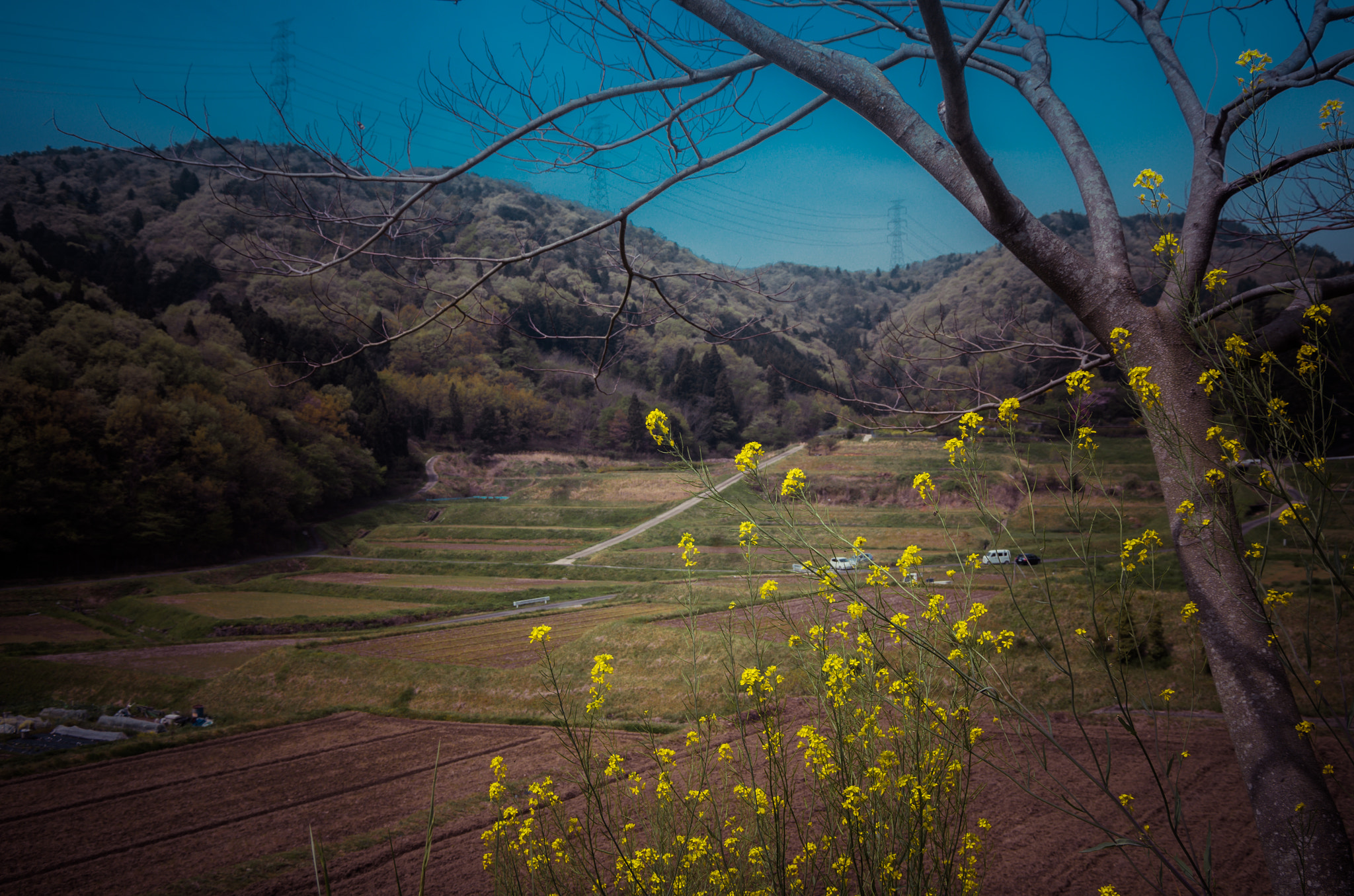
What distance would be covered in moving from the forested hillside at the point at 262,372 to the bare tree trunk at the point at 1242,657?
2544 mm

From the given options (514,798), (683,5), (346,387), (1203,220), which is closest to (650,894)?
(683,5)

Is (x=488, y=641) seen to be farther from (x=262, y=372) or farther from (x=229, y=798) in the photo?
(x=262, y=372)

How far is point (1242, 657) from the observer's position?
1775 mm

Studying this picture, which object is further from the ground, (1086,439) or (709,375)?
(709,375)

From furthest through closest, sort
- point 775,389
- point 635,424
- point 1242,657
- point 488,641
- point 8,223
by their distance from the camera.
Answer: point 635,424 → point 8,223 → point 775,389 → point 488,641 → point 1242,657

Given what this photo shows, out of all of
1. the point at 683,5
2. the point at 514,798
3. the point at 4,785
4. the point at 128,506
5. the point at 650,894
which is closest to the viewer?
the point at 683,5

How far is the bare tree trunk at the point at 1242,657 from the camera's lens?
1.65m

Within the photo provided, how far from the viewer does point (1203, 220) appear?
2.10m

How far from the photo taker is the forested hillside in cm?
989

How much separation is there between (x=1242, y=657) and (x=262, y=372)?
63.5ft

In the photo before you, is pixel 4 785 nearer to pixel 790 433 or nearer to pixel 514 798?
pixel 514 798

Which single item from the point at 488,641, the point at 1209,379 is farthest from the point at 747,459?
the point at 488,641

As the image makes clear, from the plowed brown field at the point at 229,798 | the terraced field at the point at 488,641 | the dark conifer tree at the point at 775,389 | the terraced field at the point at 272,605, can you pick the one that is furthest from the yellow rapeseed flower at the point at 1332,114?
the terraced field at the point at 272,605

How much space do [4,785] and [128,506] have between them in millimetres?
5658
